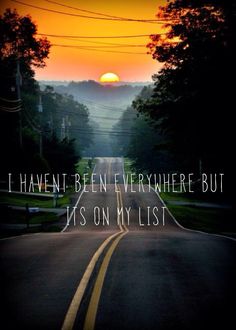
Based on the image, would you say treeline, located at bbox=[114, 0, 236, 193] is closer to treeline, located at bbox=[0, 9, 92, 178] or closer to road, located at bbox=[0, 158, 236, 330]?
road, located at bbox=[0, 158, 236, 330]

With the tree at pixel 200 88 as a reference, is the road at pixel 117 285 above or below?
below

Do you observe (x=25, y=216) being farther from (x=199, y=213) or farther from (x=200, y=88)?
(x=200, y=88)

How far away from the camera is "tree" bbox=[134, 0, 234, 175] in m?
23.5

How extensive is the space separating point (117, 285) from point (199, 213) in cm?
3726

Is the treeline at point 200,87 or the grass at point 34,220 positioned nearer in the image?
the treeline at point 200,87

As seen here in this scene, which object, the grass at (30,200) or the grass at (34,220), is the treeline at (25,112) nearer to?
the grass at (30,200)

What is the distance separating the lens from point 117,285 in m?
9.95

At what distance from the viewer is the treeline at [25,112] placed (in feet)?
171

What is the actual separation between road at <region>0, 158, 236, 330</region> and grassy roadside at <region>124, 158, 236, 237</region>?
1889cm

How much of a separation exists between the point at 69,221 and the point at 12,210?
4.52 m

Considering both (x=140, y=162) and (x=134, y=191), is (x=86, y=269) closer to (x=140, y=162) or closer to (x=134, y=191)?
(x=134, y=191)

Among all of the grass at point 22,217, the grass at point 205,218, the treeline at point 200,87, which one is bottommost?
the grass at point 205,218

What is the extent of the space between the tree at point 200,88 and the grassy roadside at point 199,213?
8819 millimetres

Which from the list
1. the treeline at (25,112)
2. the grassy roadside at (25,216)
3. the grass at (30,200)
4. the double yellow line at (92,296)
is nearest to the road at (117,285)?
the double yellow line at (92,296)
